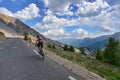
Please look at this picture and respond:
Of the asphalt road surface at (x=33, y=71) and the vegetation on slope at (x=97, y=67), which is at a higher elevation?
the asphalt road surface at (x=33, y=71)

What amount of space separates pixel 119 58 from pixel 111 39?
713cm

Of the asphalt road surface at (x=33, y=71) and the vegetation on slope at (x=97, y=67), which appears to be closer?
the asphalt road surface at (x=33, y=71)

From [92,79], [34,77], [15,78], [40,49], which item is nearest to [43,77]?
[34,77]

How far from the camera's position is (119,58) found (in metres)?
76.6

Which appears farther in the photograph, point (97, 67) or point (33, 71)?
point (97, 67)

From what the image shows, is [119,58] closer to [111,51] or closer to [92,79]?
[111,51]

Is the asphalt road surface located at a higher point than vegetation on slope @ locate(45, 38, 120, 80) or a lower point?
higher

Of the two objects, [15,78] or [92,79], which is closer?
[15,78]

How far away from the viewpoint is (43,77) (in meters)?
11.8

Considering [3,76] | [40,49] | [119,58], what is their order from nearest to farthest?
[3,76] < [40,49] < [119,58]

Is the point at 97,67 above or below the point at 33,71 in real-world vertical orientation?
below

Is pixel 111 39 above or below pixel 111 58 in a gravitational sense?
above

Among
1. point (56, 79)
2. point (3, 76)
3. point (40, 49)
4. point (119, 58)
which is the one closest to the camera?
point (56, 79)

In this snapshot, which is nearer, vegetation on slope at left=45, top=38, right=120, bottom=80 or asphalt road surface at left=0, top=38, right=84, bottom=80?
asphalt road surface at left=0, top=38, right=84, bottom=80
